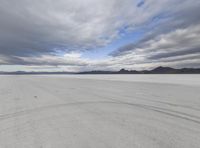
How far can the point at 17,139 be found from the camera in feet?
11.1

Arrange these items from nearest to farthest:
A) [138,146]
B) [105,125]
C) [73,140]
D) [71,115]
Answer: [138,146], [73,140], [105,125], [71,115]

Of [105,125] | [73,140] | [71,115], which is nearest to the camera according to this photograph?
[73,140]

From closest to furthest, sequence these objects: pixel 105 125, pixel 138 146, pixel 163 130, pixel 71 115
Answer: pixel 138 146 → pixel 163 130 → pixel 105 125 → pixel 71 115

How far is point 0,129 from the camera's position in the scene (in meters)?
3.98

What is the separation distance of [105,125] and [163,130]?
1.67 m

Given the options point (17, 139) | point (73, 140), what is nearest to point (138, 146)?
point (73, 140)

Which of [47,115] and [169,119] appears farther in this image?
[47,115]

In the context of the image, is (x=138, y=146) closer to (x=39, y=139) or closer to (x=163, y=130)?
(x=163, y=130)

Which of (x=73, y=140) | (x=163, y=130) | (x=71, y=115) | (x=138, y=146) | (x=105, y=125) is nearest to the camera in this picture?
(x=138, y=146)

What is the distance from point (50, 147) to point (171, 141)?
279 centimetres

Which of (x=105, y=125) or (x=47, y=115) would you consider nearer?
(x=105, y=125)

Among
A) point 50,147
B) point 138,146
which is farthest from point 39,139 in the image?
point 138,146

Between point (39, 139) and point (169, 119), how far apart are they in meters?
4.13

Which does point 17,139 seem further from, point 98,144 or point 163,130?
point 163,130
